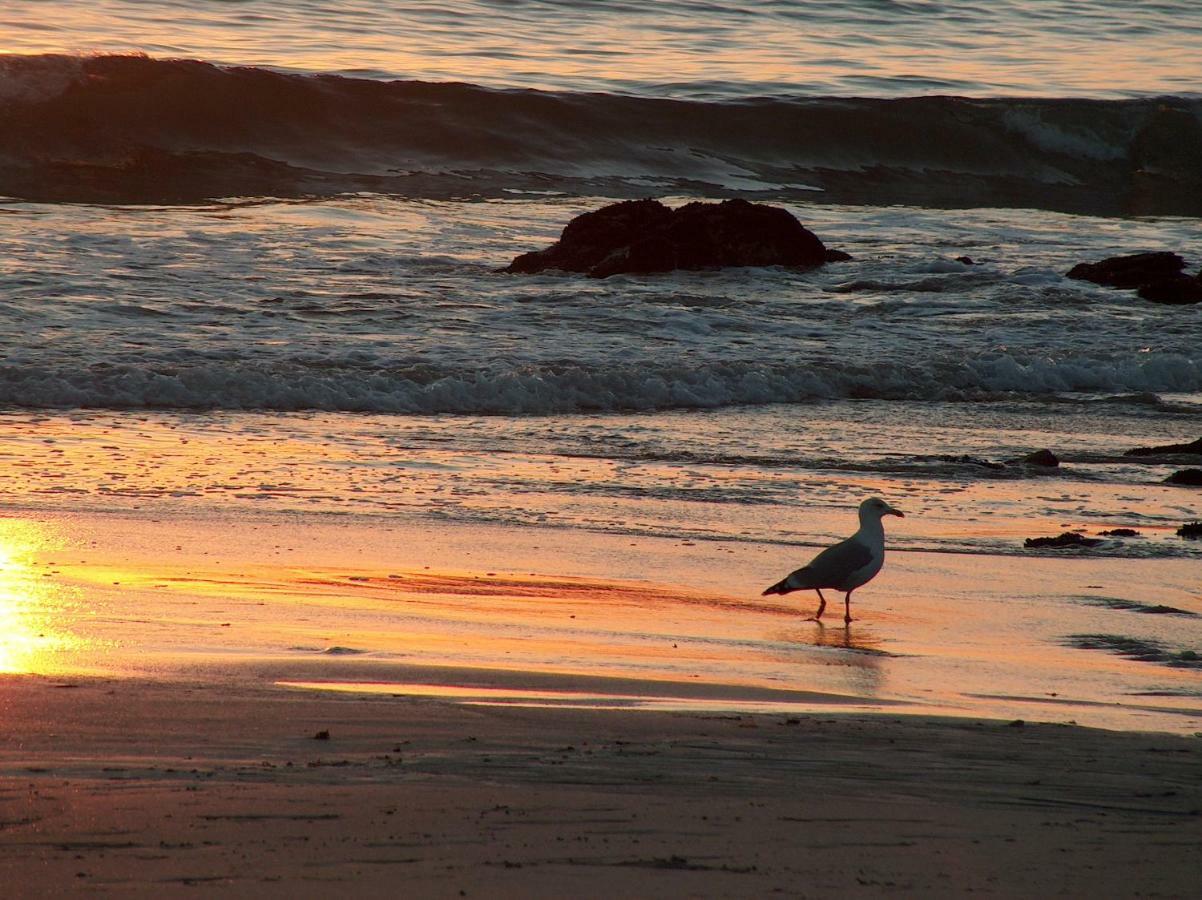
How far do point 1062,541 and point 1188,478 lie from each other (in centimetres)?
190

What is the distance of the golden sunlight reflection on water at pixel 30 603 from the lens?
4520 millimetres

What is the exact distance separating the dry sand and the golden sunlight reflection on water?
0.35 metres

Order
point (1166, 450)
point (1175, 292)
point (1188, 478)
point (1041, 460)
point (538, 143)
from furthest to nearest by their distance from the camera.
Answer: point (538, 143) < point (1175, 292) < point (1166, 450) < point (1041, 460) < point (1188, 478)

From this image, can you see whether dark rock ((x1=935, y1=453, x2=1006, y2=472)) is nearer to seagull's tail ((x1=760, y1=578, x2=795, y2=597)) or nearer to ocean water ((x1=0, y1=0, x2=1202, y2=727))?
ocean water ((x1=0, y1=0, x2=1202, y2=727))

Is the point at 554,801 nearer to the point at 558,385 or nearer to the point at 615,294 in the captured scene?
the point at 558,385

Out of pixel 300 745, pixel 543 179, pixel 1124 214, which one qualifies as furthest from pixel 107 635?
pixel 1124 214

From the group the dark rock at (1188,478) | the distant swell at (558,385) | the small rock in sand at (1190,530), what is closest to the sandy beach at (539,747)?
the small rock in sand at (1190,530)

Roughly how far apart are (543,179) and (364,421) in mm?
13593

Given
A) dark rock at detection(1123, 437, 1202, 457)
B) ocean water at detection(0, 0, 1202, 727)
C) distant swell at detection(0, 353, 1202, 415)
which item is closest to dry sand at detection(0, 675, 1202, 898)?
ocean water at detection(0, 0, 1202, 727)

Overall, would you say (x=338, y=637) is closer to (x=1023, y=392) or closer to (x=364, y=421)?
(x=364, y=421)

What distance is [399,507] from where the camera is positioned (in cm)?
749

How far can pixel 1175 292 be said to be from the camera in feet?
51.0

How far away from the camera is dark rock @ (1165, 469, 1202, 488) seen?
337 inches

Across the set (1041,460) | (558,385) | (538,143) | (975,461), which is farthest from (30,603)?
(538,143)
